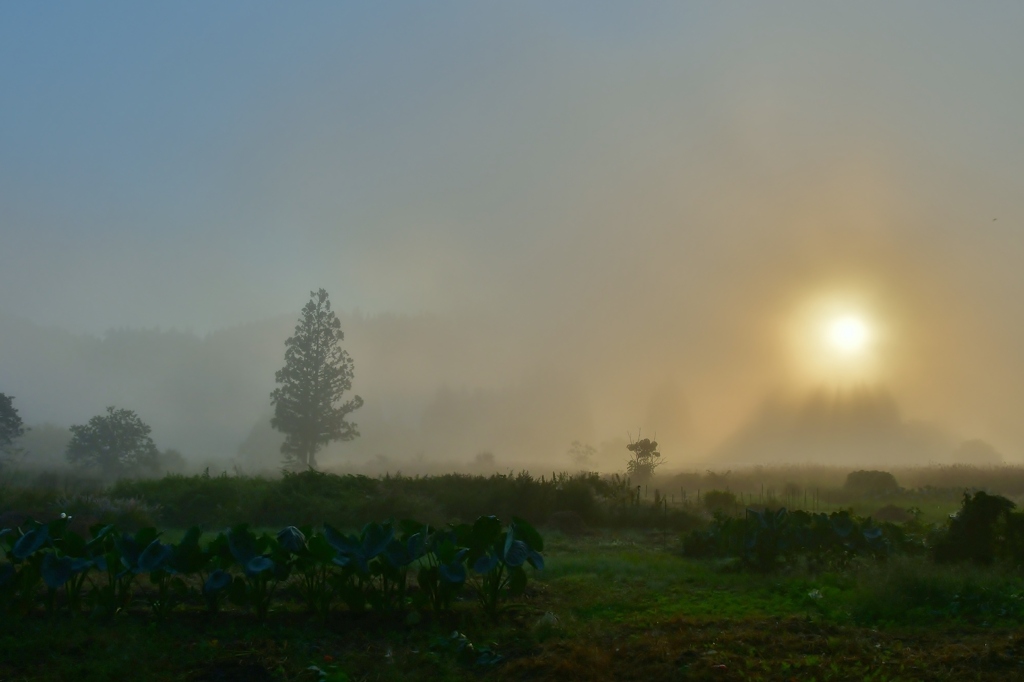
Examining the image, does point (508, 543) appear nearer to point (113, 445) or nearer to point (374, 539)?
point (374, 539)

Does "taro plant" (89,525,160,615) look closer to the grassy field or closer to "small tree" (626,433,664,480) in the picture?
the grassy field

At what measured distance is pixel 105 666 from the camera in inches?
281

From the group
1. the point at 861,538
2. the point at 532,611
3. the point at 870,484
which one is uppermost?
the point at 870,484

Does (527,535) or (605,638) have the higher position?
(527,535)

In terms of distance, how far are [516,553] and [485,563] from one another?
0.38 metres

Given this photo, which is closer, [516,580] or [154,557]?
[154,557]

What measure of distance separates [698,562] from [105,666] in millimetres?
10014

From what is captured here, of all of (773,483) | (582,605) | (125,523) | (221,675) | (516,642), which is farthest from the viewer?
(773,483)

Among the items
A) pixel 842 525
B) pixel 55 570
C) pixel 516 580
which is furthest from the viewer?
pixel 842 525

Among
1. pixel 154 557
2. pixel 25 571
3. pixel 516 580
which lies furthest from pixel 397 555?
pixel 25 571

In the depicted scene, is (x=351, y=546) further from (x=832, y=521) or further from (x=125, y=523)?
(x=125, y=523)

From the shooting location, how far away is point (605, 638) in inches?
317

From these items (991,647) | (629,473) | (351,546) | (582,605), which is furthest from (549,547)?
(629,473)

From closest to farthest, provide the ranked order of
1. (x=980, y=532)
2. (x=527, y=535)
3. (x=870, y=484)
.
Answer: (x=527, y=535) < (x=980, y=532) < (x=870, y=484)
